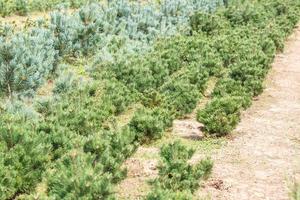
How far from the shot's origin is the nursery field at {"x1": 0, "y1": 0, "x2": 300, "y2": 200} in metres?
9.44

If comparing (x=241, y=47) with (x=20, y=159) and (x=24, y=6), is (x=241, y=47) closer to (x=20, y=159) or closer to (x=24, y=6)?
(x=24, y=6)

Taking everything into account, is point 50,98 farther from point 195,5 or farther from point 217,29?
point 195,5

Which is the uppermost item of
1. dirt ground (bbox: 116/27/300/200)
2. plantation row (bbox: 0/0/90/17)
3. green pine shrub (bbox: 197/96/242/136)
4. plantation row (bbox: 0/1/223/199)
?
plantation row (bbox: 0/1/223/199)

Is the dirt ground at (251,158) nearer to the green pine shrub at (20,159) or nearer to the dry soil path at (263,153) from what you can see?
the dry soil path at (263,153)

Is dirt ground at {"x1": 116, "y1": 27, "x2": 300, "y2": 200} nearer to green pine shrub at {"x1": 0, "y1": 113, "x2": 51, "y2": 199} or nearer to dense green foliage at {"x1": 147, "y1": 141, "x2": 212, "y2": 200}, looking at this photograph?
dense green foliage at {"x1": 147, "y1": 141, "x2": 212, "y2": 200}

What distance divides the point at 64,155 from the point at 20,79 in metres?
4.39

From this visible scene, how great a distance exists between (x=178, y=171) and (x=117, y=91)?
5.02 m

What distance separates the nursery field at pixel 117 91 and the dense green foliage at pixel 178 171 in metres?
0.02

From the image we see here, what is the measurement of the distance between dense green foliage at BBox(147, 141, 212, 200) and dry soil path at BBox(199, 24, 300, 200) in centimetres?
50

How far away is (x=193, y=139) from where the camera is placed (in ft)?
43.0

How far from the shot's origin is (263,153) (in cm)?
Answer: 1234

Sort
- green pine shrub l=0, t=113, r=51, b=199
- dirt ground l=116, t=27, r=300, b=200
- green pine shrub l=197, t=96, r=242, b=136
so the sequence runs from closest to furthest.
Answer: green pine shrub l=0, t=113, r=51, b=199, dirt ground l=116, t=27, r=300, b=200, green pine shrub l=197, t=96, r=242, b=136

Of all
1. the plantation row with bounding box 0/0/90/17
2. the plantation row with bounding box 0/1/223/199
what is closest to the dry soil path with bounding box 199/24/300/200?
the plantation row with bounding box 0/1/223/199

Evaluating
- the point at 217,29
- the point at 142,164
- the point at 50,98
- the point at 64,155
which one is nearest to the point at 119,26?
the point at 217,29
